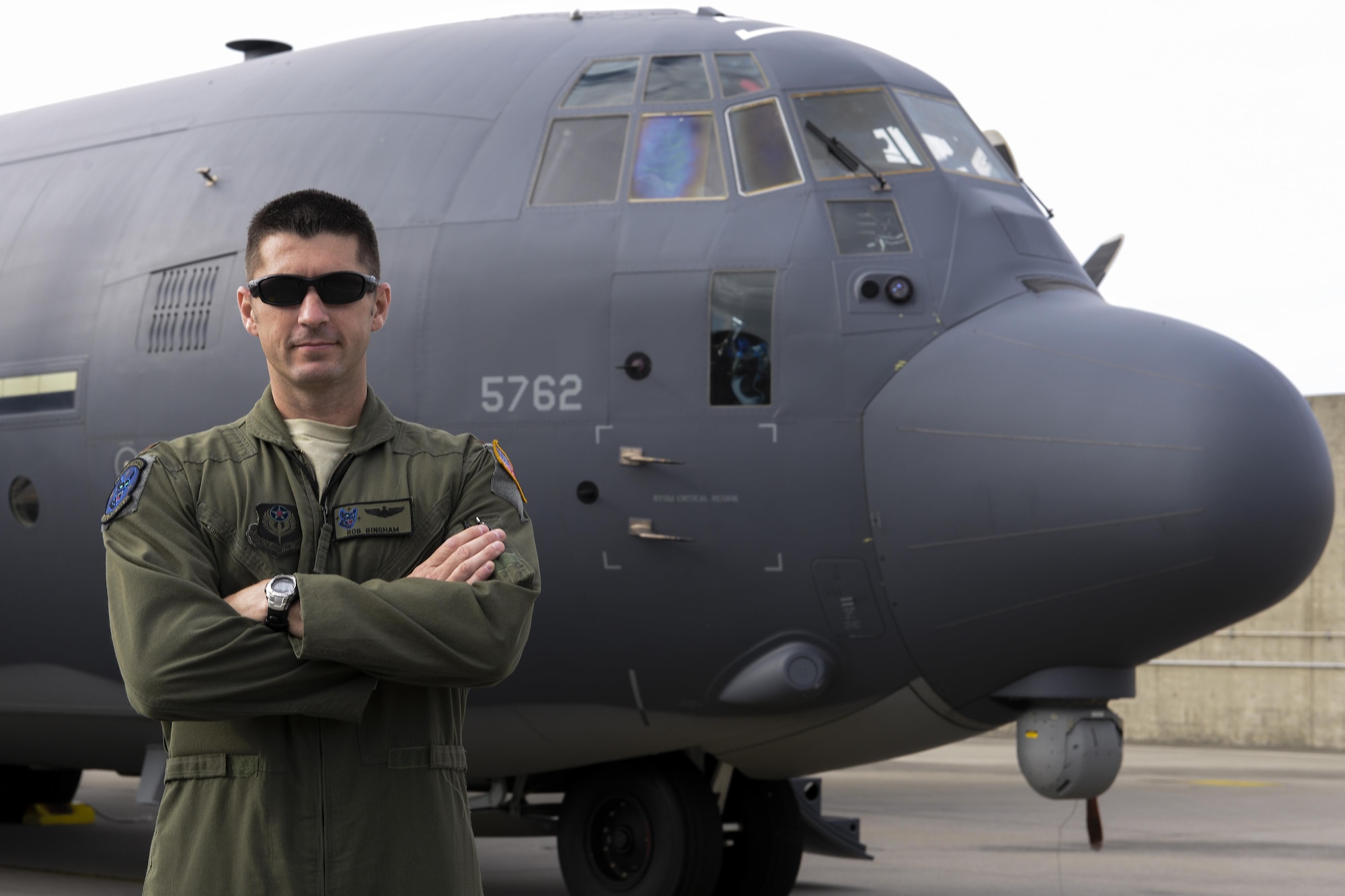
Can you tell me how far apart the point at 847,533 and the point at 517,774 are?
230cm

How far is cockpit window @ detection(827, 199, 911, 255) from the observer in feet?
23.0

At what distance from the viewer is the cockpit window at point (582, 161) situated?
738 centimetres

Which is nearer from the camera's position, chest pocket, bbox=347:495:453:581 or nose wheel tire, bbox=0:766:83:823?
chest pocket, bbox=347:495:453:581

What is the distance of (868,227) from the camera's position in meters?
7.08

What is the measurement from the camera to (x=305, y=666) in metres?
2.68

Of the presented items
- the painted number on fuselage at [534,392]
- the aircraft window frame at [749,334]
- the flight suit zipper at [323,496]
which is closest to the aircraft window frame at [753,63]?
the aircraft window frame at [749,334]

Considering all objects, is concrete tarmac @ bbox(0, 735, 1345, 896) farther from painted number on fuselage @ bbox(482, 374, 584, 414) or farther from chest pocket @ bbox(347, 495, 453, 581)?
chest pocket @ bbox(347, 495, 453, 581)

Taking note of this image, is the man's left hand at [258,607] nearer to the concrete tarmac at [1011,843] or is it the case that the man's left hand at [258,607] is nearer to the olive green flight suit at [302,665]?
the olive green flight suit at [302,665]

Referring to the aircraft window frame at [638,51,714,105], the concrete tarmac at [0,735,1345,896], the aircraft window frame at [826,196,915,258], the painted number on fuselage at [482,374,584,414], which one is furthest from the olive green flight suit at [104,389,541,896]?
the concrete tarmac at [0,735,1345,896]

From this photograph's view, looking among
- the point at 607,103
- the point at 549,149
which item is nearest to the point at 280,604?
the point at 549,149

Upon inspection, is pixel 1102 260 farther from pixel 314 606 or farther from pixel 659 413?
pixel 314 606

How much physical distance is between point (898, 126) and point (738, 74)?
2.63ft

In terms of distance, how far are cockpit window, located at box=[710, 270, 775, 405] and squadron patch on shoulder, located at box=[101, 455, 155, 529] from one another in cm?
425

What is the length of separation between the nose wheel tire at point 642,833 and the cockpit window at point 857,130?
3028mm
